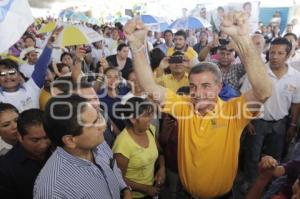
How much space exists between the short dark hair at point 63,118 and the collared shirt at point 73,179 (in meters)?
0.12

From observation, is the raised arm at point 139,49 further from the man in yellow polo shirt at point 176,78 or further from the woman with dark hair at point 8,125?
the man in yellow polo shirt at point 176,78

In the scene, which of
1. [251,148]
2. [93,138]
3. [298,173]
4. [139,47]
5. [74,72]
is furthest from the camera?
[251,148]

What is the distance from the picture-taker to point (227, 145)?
237 cm

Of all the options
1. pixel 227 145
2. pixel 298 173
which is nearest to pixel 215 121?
pixel 227 145

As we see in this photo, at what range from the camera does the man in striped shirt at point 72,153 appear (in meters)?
1.67

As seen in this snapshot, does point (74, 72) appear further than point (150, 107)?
Yes

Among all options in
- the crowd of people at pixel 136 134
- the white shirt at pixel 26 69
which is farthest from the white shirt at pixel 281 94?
the white shirt at pixel 26 69

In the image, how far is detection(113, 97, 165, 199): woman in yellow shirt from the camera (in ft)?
8.93

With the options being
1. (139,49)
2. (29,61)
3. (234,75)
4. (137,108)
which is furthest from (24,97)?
(234,75)

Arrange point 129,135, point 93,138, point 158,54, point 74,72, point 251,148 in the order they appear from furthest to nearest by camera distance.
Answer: point 158,54 < point 251,148 < point 74,72 < point 129,135 < point 93,138

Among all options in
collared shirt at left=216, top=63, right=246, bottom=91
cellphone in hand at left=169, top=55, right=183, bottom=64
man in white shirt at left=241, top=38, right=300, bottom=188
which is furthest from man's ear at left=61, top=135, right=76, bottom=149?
collared shirt at left=216, top=63, right=246, bottom=91

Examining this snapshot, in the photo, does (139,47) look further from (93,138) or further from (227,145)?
(227,145)

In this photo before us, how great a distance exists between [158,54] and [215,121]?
313 centimetres

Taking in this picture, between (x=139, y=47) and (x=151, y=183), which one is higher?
(x=139, y=47)
